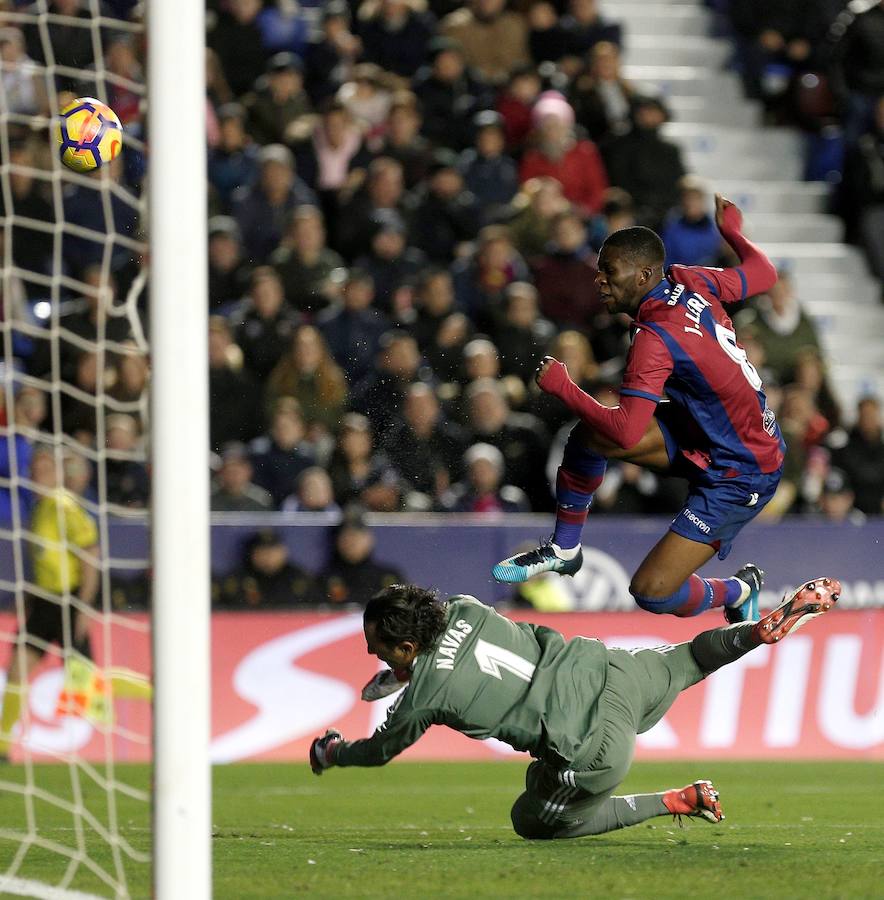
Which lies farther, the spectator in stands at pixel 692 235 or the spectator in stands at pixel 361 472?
the spectator in stands at pixel 692 235

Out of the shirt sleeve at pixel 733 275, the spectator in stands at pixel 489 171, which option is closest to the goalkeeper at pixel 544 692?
the shirt sleeve at pixel 733 275

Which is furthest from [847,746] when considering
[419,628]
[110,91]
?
[110,91]

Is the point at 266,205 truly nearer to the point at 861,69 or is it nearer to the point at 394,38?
the point at 394,38

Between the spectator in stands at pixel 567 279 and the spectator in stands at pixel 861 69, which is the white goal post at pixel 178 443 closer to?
the spectator in stands at pixel 567 279

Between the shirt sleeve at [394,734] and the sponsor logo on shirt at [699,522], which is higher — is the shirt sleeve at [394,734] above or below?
below

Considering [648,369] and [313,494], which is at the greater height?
[648,369]

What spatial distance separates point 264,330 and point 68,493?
105 inches

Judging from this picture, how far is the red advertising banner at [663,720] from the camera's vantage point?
35.4 feet

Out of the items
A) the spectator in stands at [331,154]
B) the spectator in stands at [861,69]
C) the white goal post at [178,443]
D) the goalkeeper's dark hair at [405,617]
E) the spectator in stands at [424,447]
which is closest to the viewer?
the white goal post at [178,443]

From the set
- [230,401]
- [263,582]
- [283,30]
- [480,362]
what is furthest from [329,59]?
[263,582]

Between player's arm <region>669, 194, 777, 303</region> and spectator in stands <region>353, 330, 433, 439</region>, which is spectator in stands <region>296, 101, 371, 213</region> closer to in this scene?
spectator in stands <region>353, 330, 433, 439</region>

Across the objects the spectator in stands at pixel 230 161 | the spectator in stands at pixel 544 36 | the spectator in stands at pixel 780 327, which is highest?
the spectator in stands at pixel 544 36

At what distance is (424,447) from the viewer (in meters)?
11.2

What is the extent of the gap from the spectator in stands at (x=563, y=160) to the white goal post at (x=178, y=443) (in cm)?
856
